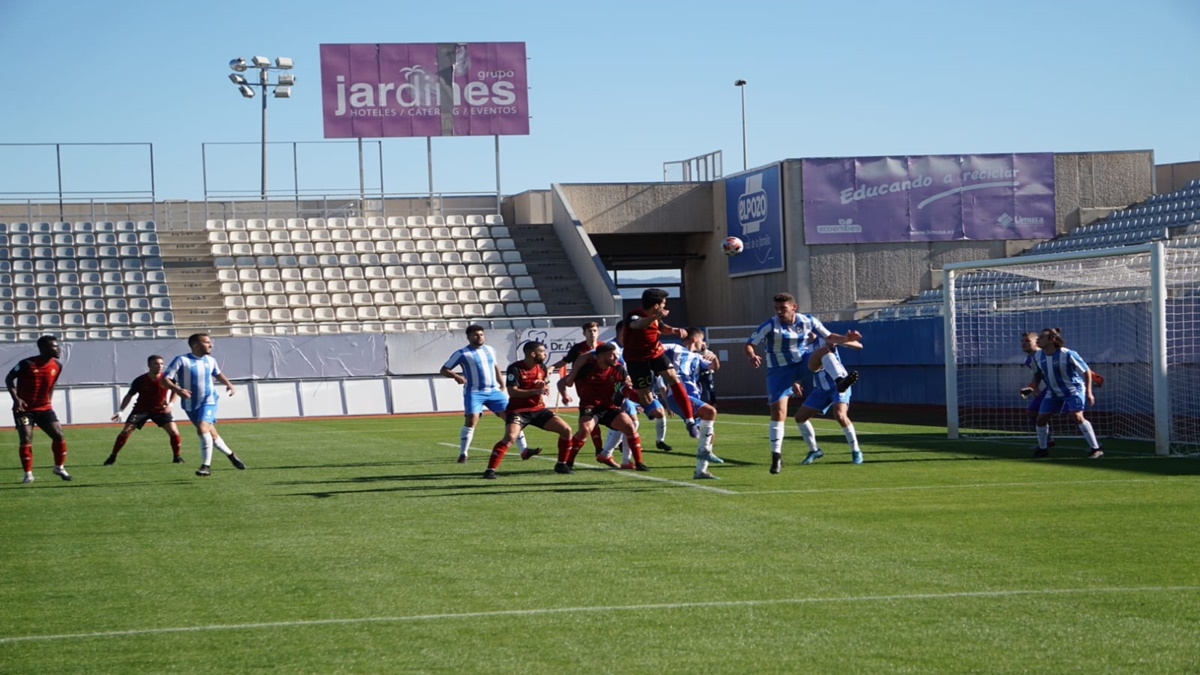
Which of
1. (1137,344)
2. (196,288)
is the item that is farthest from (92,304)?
(1137,344)

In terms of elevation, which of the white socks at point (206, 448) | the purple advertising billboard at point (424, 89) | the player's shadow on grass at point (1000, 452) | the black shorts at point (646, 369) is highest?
the purple advertising billboard at point (424, 89)

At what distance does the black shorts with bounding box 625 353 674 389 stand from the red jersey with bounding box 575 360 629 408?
101 centimetres

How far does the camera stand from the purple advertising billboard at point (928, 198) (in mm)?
39594

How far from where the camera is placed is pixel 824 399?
1698 centimetres

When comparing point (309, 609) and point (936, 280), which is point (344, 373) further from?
point (309, 609)

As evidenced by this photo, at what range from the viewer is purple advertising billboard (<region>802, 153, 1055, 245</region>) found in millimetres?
39594

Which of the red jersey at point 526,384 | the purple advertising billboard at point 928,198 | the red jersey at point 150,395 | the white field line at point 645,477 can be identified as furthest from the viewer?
the purple advertising billboard at point 928,198

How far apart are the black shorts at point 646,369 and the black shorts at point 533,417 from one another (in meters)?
1.48

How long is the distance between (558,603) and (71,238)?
3831cm

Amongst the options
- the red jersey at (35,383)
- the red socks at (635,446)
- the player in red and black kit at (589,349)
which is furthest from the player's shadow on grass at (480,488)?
the red jersey at (35,383)

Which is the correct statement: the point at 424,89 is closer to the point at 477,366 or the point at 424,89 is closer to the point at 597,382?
the point at 477,366

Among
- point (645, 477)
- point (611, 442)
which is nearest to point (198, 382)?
point (611, 442)

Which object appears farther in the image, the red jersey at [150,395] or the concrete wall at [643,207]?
the concrete wall at [643,207]

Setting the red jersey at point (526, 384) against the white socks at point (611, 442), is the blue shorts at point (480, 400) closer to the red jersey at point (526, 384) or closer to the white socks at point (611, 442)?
the white socks at point (611, 442)
